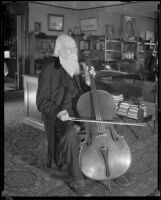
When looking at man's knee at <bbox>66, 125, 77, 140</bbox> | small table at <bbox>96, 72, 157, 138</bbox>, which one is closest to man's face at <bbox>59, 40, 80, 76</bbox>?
man's knee at <bbox>66, 125, 77, 140</bbox>

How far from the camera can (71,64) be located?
2.07 meters

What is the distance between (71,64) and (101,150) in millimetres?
654

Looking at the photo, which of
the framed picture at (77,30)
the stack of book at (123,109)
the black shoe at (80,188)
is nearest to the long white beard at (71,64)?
the black shoe at (80,188)

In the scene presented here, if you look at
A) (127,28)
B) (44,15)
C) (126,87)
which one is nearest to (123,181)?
(126,87)

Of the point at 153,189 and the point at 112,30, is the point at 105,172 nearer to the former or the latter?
the point at 153,189

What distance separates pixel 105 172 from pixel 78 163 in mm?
191

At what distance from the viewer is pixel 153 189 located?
1.93 metres

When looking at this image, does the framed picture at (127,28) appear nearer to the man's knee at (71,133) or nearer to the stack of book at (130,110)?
the stack of book at (130,110)

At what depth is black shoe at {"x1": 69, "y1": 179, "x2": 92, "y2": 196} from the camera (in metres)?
1.85

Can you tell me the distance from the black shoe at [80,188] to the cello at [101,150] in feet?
0.35

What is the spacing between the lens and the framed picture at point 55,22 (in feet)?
22.1

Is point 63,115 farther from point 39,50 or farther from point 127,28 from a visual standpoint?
point 127,28

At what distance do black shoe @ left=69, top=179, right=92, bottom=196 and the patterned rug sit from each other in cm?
3

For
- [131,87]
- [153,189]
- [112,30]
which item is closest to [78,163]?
[153,189]
